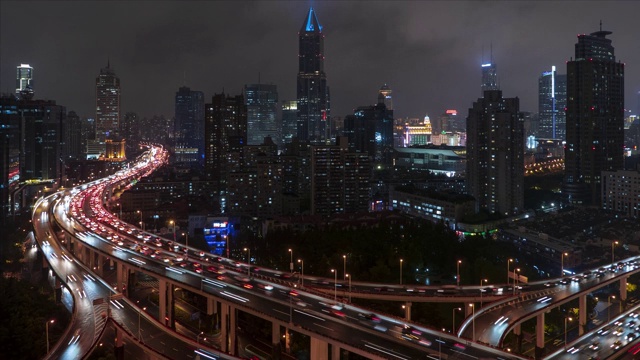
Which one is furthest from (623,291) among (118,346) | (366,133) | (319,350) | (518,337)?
(366,133)

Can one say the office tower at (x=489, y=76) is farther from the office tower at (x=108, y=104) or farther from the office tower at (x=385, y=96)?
the office tower at (x=108, y=104)

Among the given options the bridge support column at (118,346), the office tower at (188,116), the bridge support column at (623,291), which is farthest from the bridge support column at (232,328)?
the office tower at (188,116)

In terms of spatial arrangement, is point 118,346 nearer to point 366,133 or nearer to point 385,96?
point 366,133

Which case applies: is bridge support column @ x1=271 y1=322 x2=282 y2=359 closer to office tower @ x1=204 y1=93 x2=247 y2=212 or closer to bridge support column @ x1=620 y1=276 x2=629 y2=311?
bridge support column @ x1=620 y1=276 x2=629 y2=311

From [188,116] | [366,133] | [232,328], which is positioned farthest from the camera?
[188,116]

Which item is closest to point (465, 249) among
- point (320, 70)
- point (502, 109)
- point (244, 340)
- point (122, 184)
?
point (244, 340)

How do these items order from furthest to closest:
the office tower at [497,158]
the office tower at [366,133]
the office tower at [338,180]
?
the office tower at [366,133] < the office tower at [497,158] < the office tower at [338,180]
